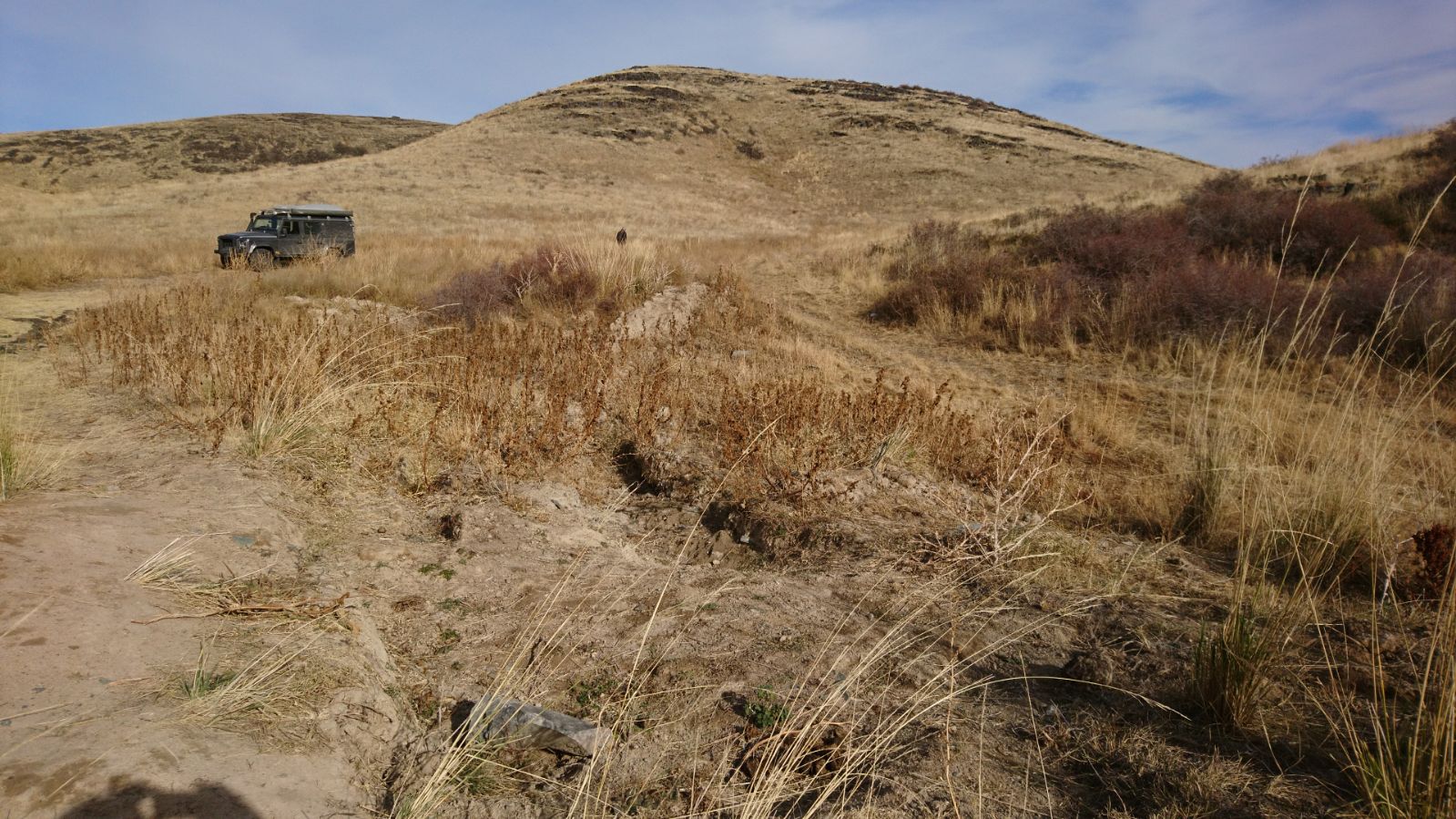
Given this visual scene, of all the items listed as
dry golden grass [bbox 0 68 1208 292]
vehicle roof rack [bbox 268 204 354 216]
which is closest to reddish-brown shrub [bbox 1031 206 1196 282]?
dry golden grass [bbox 0 68 1208 292]

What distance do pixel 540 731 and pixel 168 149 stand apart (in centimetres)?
5847

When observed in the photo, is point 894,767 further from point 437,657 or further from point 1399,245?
point 1399,245

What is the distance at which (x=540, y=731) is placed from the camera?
2.35 meters

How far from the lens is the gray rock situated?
2.31 meters

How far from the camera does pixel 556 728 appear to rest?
235cm

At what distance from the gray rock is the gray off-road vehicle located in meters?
12.8

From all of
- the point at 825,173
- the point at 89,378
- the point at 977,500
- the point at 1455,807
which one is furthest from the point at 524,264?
Result: the point at 825,173

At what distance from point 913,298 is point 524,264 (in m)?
6.04

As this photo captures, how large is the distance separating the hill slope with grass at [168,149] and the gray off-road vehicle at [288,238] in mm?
29096

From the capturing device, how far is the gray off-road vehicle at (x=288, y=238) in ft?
46.3

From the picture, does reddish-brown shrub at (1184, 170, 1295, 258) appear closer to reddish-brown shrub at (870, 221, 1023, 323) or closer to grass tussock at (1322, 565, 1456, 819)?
reddish-brown shrub at (870, 221, 1023, 323)

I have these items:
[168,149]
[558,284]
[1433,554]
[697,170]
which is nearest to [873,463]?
[1433,554]

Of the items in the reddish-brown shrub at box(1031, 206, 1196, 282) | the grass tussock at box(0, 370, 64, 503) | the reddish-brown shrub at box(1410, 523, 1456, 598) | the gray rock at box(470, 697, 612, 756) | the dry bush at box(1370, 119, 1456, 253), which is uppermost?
the dry bush at box(1370, 119, 1456, 253)

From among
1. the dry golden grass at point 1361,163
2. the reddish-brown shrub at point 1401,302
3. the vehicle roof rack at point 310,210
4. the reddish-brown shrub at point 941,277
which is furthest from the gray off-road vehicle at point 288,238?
the dry golden grass at point 1361,163
